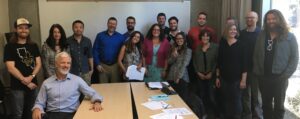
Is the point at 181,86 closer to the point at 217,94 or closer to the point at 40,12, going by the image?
the point at 217,94

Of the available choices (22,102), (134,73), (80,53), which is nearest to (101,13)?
(80,53)

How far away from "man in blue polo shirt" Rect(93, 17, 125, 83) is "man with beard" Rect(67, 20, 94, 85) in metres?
0.23

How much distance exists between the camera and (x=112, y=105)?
2.95m

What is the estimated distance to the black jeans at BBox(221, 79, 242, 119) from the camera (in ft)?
13.0

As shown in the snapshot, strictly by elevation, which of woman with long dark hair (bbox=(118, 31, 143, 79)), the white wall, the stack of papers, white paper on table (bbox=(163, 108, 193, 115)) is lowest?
white paper on table (bbox=(163, 108, 193, 115))

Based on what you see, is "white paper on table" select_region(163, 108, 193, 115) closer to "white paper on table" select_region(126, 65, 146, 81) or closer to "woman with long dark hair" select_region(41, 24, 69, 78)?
"white paper on table" select_region(126, 65, 146, 81)

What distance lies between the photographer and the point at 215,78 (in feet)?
14.5

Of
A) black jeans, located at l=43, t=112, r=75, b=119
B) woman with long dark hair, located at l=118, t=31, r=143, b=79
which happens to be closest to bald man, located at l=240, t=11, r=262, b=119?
woman with long dark hair, located at l=118, t=31, r=143, b=79

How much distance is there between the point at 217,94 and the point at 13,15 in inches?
145

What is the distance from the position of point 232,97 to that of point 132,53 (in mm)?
1464

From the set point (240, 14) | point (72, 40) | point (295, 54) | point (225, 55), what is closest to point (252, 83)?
point (225, 55)

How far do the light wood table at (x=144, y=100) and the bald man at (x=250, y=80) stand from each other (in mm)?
1267

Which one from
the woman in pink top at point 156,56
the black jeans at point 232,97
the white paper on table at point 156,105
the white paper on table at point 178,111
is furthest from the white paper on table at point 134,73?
the white paper on table at point 178,111

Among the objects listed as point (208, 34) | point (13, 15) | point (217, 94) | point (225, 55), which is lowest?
point (217, 94)
